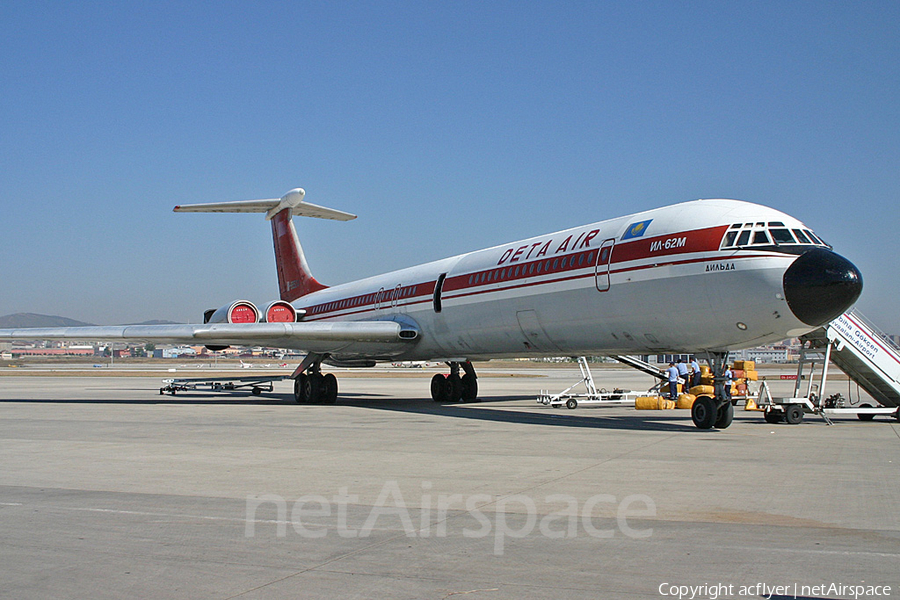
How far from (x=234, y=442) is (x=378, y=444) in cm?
222

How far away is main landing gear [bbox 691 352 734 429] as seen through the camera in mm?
13211

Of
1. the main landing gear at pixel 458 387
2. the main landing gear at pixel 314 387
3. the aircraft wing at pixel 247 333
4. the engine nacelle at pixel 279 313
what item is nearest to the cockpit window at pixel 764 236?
the aircraft wing at pixel 247 333

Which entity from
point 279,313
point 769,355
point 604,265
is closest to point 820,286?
point 604,265

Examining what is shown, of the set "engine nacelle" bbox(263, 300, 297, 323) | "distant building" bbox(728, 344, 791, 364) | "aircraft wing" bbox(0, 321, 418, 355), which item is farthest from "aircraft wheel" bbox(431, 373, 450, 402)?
"distant building" bbox(728, 344, 791, 364)

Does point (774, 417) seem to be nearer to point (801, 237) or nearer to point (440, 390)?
point (801, 237)

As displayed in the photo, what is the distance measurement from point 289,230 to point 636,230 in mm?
17643

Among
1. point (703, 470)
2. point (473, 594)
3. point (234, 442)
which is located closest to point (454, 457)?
point (703, 470)

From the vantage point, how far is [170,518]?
5.97 m

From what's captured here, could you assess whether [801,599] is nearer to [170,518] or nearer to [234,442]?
[170,518]

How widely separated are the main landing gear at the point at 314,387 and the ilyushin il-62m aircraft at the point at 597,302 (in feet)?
0.14

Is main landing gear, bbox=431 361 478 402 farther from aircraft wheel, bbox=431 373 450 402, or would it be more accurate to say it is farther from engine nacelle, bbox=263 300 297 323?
engine nacelle, bbox=263 300 297 323

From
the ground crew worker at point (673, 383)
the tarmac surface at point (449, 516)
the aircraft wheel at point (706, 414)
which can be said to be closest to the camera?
the tarmac surface at point (449, 516)

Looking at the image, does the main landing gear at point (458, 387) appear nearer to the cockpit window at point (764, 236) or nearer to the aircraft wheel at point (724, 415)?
the aircraft wheel at point (724, 415)

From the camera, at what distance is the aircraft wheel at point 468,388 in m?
22.9
